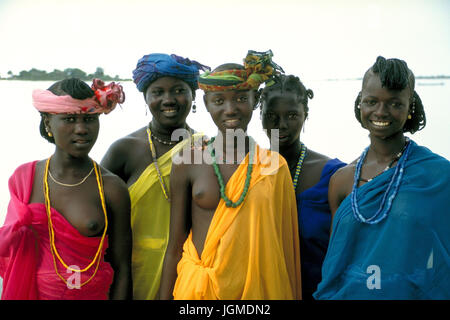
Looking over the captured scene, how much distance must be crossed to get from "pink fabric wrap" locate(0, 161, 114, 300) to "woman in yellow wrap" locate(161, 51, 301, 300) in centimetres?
45

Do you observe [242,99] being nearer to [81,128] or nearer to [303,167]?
[303,167]

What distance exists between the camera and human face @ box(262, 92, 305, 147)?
3029 millimetres

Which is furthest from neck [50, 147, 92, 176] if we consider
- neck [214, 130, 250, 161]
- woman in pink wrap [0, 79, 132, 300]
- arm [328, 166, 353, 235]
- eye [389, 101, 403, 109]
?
eye [389, 101, 403, 109]

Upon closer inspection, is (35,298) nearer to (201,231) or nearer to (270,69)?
(201,231)

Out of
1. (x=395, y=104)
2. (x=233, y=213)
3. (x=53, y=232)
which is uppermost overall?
(x=395, y=104)

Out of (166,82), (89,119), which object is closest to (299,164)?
(166,82)

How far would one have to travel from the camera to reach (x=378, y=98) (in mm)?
2498

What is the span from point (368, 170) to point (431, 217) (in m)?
0.41

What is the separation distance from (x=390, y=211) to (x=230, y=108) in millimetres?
979

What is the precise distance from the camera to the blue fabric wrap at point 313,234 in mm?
2877

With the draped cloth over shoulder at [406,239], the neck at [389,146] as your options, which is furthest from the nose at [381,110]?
the draped cloth over shoulder at [406,239]

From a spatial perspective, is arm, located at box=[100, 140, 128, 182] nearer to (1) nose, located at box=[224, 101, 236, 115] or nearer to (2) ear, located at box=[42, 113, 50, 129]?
(2) ear, located at box=[42, 113, 50, 129]

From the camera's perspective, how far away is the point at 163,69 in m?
3.10
